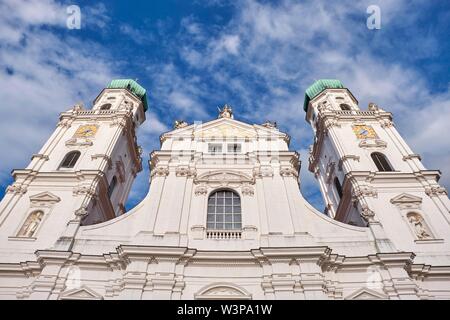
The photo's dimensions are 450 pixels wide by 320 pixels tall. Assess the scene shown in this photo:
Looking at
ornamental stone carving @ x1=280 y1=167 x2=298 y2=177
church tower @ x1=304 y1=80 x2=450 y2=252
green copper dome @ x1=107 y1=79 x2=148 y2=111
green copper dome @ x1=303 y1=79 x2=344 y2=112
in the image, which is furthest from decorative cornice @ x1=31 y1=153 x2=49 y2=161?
green copper dome @ x1=303 y1=79 x2=344 y2=112

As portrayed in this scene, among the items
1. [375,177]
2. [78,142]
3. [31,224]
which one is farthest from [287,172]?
[78,142]

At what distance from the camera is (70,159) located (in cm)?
2081

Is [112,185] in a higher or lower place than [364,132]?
lower

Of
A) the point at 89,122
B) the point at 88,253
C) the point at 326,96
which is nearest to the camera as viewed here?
the point at 88,253

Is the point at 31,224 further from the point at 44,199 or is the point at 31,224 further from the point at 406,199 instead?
the point at 406,199

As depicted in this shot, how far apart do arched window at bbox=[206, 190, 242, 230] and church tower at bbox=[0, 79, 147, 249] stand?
18.9ft

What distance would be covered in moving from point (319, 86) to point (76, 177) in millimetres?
20549

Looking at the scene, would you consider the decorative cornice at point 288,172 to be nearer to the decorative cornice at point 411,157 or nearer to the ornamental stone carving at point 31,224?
the decorative cornice at point 411,157

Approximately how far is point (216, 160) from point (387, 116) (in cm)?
1311

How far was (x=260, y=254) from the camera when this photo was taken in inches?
530

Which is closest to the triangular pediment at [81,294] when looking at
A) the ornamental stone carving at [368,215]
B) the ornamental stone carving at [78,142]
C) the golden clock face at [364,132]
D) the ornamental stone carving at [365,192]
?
the ornamental stone carving at [78,142]

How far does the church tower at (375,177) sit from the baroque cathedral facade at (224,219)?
7 centimetres
